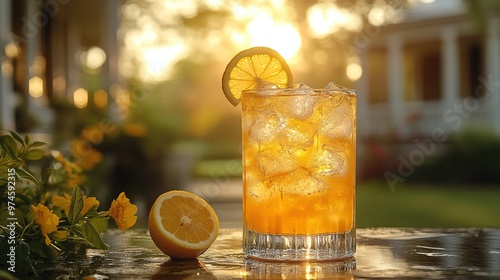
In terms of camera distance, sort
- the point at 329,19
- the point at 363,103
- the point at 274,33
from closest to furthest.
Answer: the point at 274,33, the point at 329,19, the point at 363,103

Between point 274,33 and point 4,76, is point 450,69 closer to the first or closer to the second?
point 274,33

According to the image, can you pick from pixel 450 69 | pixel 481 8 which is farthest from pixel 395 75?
pixel 481 8

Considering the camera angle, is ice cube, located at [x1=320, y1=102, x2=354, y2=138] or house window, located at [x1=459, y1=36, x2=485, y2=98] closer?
ice cube, located at [x1=320, y1=102, x2=354, y2=138]

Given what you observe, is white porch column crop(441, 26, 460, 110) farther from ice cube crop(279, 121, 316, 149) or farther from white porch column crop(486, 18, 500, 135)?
ice cube crop(279, 121, 316, 149)

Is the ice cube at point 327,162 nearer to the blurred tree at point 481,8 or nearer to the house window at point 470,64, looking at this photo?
the blurred tree at point 481,8

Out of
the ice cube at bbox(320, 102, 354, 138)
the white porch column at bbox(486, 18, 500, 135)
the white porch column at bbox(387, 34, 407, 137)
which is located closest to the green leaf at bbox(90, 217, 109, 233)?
the ice cube at bbox(320, 102, 354, 138)

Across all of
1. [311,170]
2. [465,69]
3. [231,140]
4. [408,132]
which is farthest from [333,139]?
[231,140]
